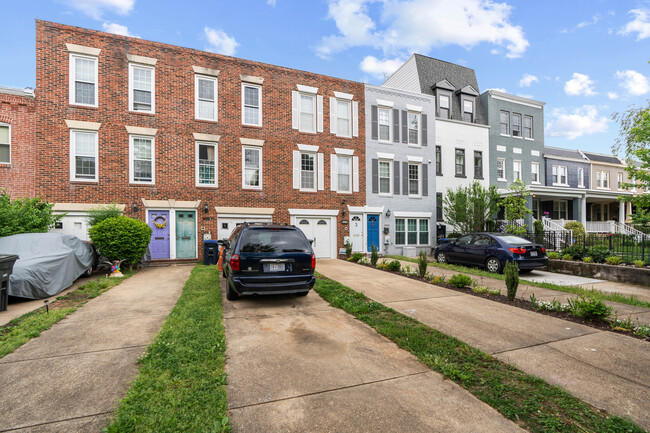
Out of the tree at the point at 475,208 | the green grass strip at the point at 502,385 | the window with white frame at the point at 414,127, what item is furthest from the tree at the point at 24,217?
the tree at the point at 475,208

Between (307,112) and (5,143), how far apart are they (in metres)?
12.6

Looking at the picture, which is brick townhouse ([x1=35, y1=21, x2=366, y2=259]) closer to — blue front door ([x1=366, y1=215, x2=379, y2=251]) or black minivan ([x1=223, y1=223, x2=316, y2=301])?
blue front door ([x1=366, y1=215, x2=379, y2=251])

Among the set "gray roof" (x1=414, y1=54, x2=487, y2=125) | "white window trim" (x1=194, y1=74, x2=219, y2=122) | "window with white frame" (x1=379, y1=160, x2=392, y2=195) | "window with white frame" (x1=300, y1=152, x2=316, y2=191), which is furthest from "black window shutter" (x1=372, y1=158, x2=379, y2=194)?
"white window trim" (x1=194, y1=74, x2=219, y2=122)

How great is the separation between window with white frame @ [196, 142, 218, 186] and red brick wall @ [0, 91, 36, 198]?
6.05 meters

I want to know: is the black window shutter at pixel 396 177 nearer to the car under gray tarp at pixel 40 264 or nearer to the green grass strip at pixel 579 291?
the green grass strip at pixel 579 291

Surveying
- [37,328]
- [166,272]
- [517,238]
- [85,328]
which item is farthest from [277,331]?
[517,238]

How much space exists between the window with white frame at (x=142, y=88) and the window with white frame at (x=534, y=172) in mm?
25007

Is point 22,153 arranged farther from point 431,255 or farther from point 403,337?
point 431,255


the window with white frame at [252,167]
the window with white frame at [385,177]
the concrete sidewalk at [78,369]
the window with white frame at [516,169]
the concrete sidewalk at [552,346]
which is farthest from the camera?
the window with white frame at [516,169]

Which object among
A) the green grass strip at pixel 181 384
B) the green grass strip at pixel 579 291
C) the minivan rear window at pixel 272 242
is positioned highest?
the minivan rear window at pixel 272 242

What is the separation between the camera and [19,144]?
39.2 ft

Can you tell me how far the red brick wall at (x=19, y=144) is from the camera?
11828 mm

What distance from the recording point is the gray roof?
20.5m

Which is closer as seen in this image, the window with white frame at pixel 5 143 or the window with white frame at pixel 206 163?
the window with white frame at pixel 5 143
